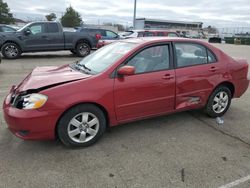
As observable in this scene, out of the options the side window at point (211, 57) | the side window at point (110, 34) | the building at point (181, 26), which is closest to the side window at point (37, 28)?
the side window at point (110, 34)

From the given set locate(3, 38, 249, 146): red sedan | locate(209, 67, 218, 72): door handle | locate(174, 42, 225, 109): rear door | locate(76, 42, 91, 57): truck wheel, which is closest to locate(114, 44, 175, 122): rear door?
locate(3, 38, 249, 146): red sedan

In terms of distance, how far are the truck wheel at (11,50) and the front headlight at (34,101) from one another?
9.67m

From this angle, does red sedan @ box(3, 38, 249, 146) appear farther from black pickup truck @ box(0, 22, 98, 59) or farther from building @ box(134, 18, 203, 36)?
building @ box(134, 18, 203, 36)

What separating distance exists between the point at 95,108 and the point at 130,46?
1211mm

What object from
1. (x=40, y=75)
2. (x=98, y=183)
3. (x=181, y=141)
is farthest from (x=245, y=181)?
(x=40, y=75)

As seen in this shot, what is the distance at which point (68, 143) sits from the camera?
3.47 meters

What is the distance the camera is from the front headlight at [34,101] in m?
3.18

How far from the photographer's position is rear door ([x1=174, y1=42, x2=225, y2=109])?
418 centimetres

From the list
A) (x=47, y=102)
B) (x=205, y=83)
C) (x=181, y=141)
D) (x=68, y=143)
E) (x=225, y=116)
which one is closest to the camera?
(x=47, y=102)

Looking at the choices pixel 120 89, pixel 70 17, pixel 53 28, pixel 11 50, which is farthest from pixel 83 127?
pixel 70 17

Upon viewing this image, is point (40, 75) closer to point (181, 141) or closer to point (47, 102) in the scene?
point (47, 102)

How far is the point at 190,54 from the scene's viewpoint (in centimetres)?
438

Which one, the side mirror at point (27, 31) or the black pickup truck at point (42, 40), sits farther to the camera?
the side mirror at point (27, 31)

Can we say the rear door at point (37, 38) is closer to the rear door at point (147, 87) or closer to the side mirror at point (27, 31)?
the side mirror at point (27, 31)
